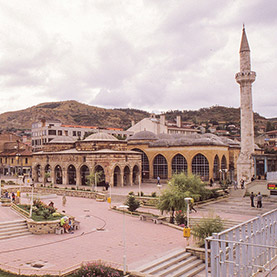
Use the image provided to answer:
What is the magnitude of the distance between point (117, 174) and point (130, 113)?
12065cm

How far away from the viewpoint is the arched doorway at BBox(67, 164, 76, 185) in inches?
1615

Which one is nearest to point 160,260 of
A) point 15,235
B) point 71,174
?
point 15,235

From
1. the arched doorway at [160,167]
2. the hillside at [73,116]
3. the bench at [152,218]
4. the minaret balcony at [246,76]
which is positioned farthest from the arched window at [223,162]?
the hillside at [73,116]

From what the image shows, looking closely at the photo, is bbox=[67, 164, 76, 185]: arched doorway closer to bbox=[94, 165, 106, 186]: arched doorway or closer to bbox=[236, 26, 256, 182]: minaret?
bbox=[94, 165, 106, 186]: arched doorway

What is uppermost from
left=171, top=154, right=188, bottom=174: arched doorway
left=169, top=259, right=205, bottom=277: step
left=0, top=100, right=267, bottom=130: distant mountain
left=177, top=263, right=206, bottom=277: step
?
left=0, top=100, right=267, bottom=130: distant mountain

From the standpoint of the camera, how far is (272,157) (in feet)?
113

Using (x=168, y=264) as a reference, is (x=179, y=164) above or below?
above

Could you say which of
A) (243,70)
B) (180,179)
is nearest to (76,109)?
(243,70)

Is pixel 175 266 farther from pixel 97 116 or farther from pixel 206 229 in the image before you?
pixel 97 116

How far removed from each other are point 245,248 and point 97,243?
22.9ft

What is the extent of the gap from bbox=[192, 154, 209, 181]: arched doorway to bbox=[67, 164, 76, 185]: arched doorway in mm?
16420

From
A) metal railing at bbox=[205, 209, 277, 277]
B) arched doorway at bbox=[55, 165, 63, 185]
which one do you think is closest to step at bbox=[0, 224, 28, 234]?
metal railing at bbox=[205, 209, 277, 277]

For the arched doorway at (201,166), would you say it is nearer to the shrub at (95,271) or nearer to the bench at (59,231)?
the bench at (59,231)

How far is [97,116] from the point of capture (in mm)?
141125
